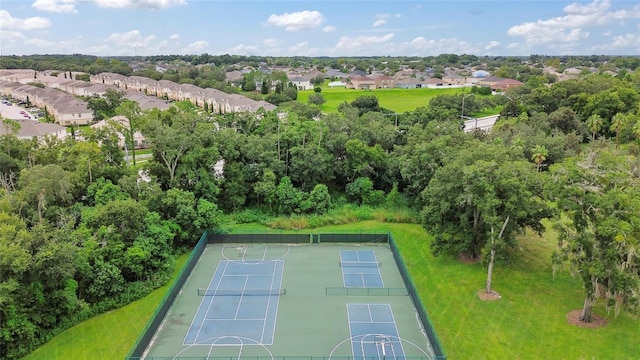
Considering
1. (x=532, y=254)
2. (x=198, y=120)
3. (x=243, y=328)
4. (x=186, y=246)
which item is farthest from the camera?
(x=198, y=120)

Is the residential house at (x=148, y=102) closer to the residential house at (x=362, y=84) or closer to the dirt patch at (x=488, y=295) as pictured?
the residential house at (x=362, y=84)

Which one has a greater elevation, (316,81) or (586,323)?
(316,81)

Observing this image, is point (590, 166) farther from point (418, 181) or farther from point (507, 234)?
point (418, 181)

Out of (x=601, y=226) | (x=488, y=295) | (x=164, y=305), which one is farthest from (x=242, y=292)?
(x=601, y=226)

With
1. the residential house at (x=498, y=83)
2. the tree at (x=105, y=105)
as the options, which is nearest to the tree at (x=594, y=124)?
the residential house at (x=498, y=83)

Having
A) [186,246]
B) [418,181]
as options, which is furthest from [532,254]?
[186,246]

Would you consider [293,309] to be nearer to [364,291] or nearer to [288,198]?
[364,291]
